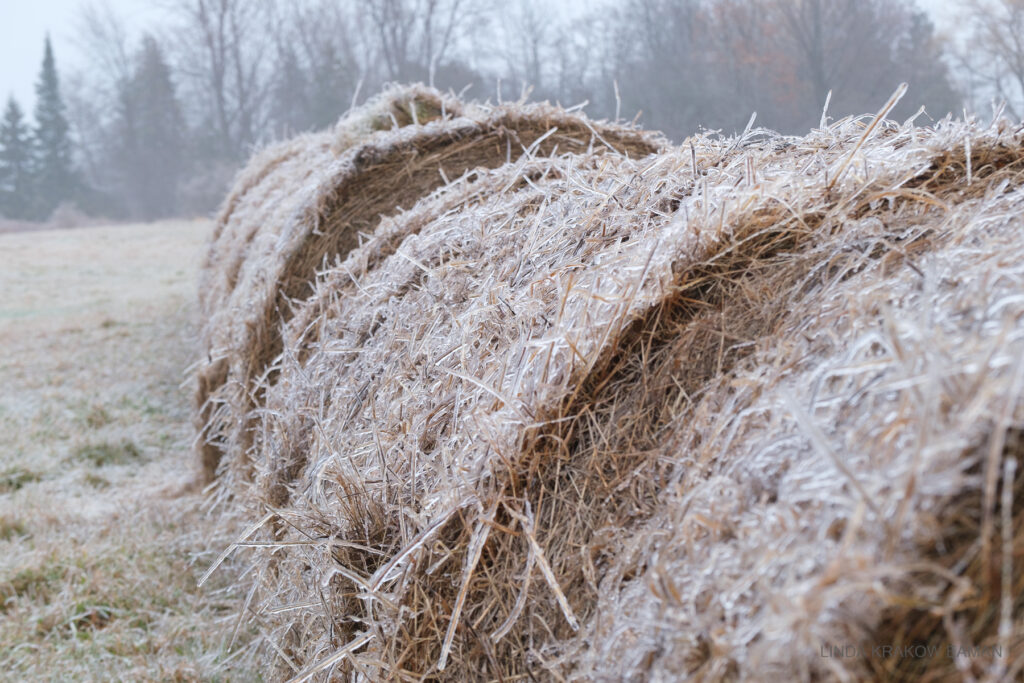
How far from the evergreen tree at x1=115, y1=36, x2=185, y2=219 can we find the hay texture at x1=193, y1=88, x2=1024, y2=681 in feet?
97.3

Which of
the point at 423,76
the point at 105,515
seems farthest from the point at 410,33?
the point at 105,515

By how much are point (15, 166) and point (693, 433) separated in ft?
122

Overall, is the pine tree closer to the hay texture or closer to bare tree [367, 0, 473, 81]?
bare tree [367, 0, 473, 81]

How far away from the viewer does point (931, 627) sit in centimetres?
72

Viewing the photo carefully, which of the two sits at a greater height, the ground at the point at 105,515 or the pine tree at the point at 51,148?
the pine tree at the point at 51,148

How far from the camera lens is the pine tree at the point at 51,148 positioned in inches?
1196

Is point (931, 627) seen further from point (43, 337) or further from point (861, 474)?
point (43, 337)

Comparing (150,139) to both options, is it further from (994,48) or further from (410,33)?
(994,48)

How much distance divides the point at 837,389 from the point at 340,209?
2.60 meters

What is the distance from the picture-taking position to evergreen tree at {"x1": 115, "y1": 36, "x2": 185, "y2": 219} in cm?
2855

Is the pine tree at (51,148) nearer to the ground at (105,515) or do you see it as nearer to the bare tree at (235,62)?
the bare tree at (235,62)

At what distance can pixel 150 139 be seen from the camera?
28.9 metres

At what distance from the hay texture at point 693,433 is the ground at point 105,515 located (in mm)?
589

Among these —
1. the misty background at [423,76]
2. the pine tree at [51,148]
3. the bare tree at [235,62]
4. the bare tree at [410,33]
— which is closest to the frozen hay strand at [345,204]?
the misty background at [423,76]
